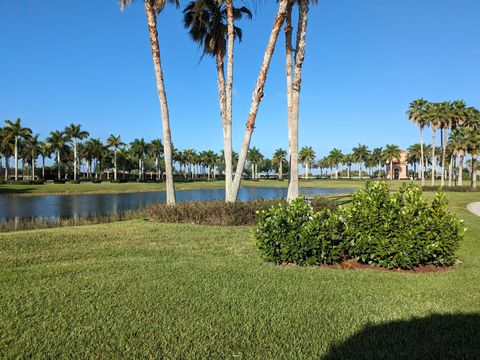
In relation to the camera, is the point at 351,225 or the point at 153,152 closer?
the point at 351,225

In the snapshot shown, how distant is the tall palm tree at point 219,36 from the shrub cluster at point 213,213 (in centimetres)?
243

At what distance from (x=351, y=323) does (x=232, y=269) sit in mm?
3026

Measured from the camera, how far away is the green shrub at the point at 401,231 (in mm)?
6934

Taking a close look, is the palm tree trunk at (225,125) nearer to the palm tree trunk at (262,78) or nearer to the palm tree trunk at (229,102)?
the palm tree trunk at (229,102)

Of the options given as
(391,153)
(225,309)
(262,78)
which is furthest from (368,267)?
(391,153)

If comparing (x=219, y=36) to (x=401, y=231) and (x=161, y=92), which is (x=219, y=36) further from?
(x=401, y=231)

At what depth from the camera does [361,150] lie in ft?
414

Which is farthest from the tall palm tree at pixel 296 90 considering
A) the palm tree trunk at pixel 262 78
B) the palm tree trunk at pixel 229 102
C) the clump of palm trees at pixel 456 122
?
the clump of palm trees at pixel 456 122

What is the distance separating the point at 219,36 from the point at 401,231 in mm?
15172

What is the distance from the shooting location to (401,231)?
6.92 m

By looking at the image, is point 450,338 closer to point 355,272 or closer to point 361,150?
point 355,272

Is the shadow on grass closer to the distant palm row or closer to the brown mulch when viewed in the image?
the brown mulch

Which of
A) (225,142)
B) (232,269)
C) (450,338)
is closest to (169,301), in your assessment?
(232,269)

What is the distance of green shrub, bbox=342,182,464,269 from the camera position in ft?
22.7
